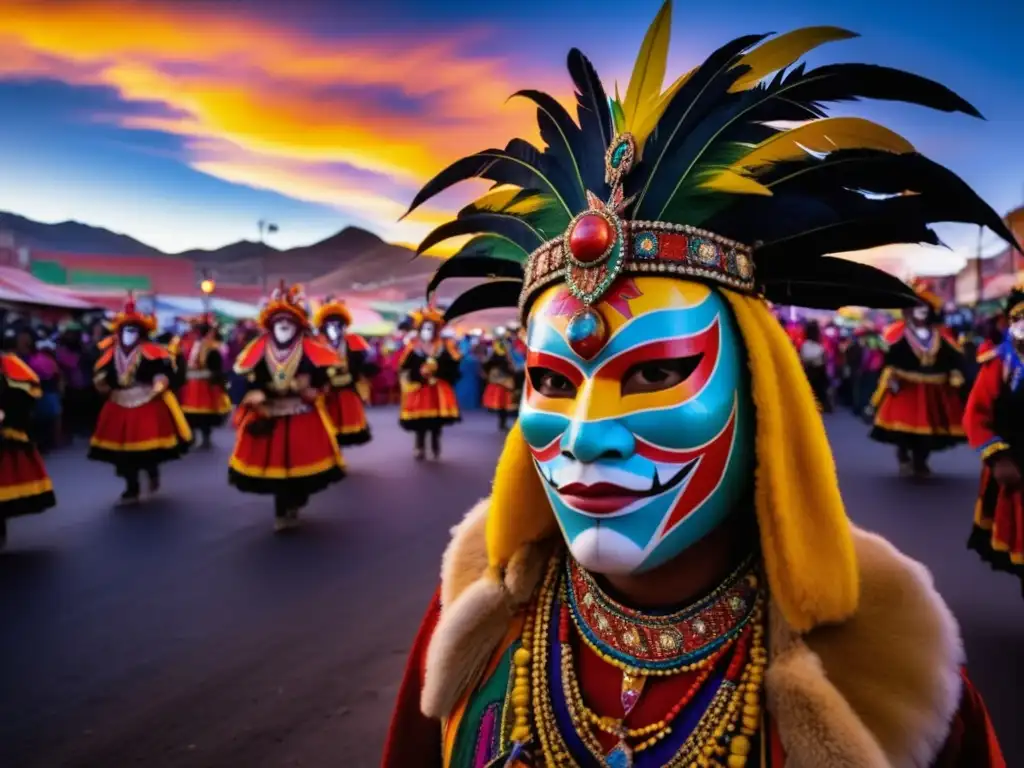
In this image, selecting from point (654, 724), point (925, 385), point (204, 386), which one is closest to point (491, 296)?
point (654, 724)

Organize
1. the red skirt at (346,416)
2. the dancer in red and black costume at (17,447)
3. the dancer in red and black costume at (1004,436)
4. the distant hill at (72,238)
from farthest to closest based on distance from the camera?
the distant hill at (72,238), the red skirt at (346,416), the dancer in red and black costume at (17,447), the dancer in red and black costume at (1004,436)

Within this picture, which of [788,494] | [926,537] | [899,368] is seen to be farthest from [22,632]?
[899,368]

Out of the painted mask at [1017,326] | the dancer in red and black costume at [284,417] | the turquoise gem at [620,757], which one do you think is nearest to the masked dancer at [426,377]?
the dancer in red and black costume at [284,417]

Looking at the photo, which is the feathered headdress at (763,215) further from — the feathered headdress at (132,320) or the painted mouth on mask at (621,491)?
the feathered headdress at (132,320)

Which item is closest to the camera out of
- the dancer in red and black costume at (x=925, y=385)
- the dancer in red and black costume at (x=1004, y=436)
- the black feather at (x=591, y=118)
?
the black feather at (x=591, y=118)

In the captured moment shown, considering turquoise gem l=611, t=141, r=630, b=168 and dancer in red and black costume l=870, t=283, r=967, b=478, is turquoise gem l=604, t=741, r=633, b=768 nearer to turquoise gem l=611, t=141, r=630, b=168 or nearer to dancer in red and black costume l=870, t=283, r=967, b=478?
turquoise gem l=611, t=141, r=630, b=168

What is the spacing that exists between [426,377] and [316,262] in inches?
1194

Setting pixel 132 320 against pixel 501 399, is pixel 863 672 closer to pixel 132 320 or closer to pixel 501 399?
pixel 132 320

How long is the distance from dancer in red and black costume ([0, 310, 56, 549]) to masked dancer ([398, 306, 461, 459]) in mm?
4859

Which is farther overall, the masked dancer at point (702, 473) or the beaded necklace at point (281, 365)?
the beaded necklace at point (281, 365)

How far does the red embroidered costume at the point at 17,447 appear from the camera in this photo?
538cm

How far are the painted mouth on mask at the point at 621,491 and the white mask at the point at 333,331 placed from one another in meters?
8.69

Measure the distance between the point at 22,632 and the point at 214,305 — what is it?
74.8 ft

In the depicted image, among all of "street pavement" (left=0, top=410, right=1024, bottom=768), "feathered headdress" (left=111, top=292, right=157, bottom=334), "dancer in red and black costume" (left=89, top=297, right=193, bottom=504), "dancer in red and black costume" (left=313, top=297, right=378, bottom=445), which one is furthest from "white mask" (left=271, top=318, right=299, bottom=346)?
"dancer in red and black costume" (left=313, top=297, right=378, bottom=445)
